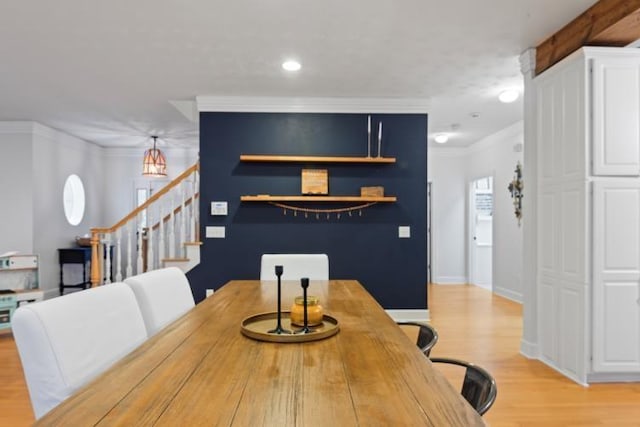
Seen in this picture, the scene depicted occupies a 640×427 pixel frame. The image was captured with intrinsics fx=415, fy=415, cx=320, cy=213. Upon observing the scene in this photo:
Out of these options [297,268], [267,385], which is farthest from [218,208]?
[267,385]

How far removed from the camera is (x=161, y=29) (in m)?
2.99

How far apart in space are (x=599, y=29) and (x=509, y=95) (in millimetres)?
1649

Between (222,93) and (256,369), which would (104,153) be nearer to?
(222,93)

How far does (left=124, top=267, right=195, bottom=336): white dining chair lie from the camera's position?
5.64 ft

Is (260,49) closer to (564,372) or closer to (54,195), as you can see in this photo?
(564,372)

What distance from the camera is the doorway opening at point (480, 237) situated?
731cm

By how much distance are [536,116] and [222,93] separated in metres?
3.05

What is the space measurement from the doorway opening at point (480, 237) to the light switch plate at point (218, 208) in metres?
4.55

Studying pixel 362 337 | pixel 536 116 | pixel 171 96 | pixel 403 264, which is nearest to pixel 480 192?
pixel 403 264

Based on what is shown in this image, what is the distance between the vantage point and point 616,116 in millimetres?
2801

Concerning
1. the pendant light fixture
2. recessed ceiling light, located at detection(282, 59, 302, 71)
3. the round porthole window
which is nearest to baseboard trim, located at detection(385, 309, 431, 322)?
recessed ceiling light, located at detection(282, 59, 302, 71)

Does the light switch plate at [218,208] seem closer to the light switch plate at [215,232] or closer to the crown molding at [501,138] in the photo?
the light switch plate at [215,232]

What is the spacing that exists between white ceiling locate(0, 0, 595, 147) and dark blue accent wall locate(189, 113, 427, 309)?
0.39 metres

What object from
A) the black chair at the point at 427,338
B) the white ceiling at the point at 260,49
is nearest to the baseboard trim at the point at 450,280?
the white ceiling at the point at 260,49
